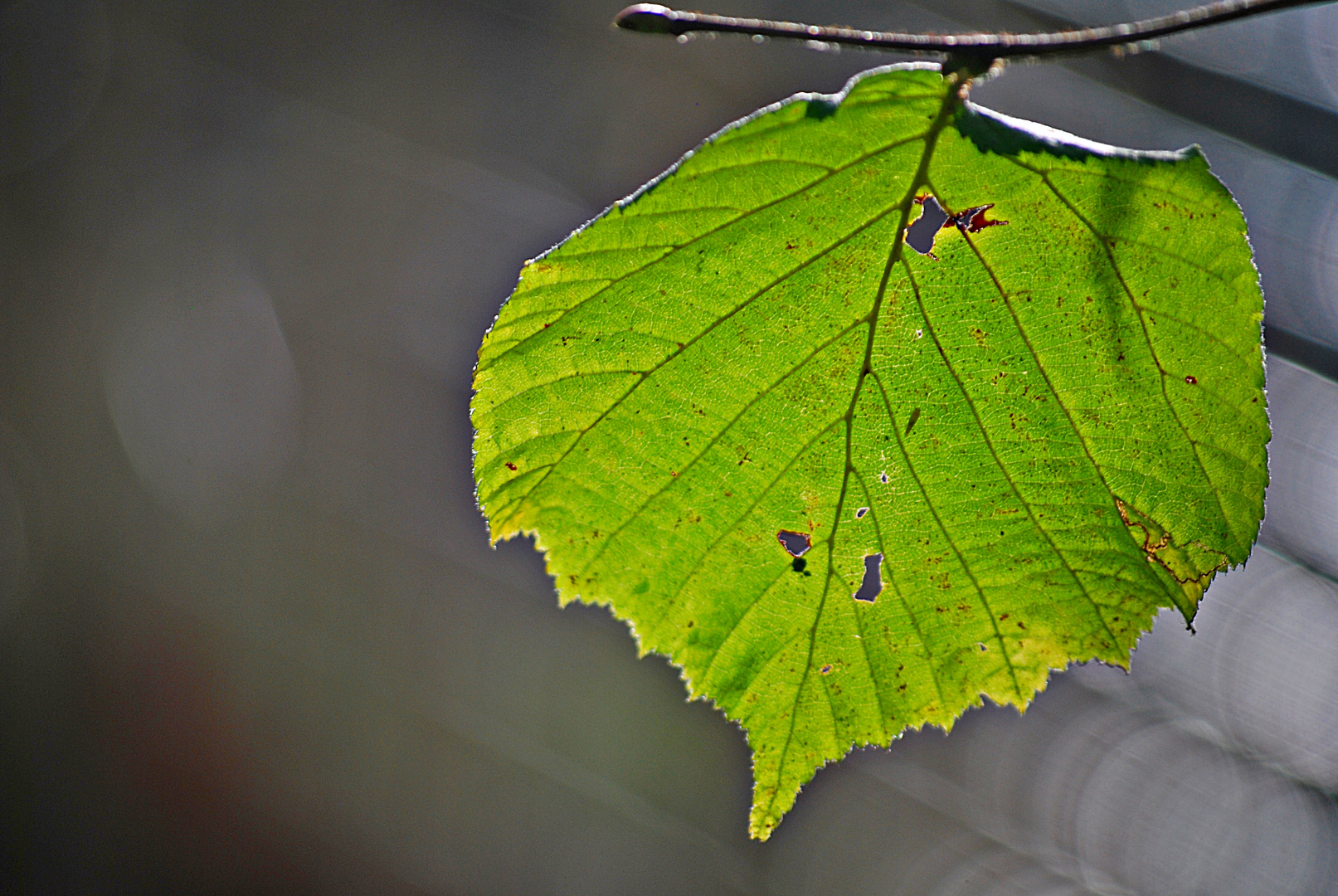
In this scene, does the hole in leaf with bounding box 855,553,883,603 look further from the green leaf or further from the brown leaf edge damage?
the brown leaf edge damage

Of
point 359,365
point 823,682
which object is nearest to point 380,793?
point 359,365

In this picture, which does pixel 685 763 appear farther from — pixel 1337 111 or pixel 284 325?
pixel 1337 111

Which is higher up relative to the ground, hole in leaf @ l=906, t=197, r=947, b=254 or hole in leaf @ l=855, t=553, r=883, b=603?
hole in leaf @ l=906, t=197, r=947, b=254

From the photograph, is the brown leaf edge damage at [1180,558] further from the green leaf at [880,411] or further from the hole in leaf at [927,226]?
the hole in leaf at [927,226]

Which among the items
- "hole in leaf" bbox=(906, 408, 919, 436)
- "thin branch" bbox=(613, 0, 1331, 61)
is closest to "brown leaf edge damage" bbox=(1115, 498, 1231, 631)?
"hole in leaf" bbox=(906, 408, 919, 436)

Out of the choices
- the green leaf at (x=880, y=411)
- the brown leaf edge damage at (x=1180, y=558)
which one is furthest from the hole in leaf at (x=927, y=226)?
the brown leaf edge damage at (x=1180, y=558)
